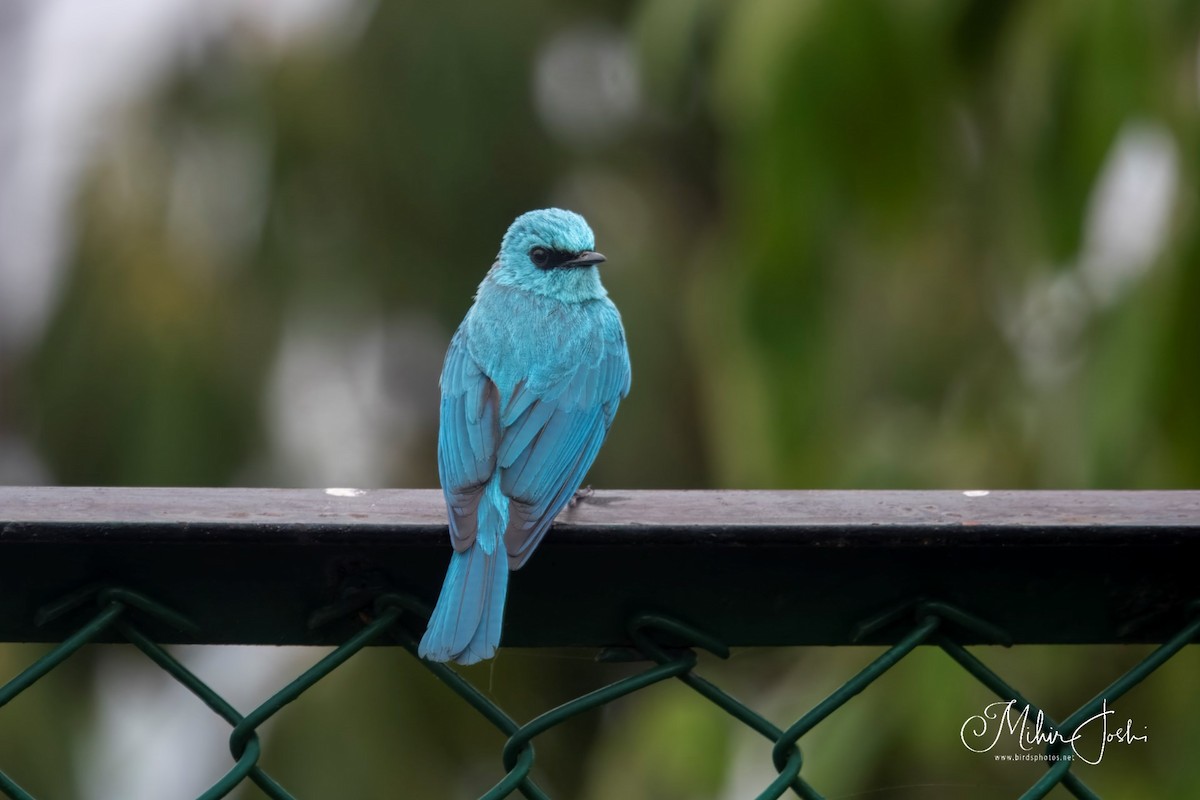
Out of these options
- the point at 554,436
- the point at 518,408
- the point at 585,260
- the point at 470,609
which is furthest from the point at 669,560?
the point at 585,260

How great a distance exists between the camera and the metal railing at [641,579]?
1.74 meters

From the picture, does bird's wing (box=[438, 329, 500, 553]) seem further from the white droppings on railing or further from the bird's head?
the bird's head

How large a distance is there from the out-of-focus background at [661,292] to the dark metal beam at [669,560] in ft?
3.31

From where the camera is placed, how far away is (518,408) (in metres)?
3.21

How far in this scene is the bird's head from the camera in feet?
13.4

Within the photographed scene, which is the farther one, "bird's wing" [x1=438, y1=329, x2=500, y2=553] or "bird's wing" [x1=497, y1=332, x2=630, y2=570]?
"bird's wing" [x1=438, y1=329, x2=500, y2=553]

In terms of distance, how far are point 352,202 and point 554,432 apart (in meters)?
3.53

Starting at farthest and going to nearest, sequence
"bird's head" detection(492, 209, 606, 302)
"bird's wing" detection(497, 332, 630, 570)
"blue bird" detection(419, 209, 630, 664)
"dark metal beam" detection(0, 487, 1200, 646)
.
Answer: "bird's head" detection(492, 209, 606, 302), "bird's wing" detection(497, 332, 630, 570), "blue bird" detection(419, 209, 630, 664), "dark metal beam" detection(0, 487, 1200, 646)

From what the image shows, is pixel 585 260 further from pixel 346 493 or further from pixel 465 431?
pixel 346 493

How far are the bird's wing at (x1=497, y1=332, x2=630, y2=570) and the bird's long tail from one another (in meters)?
0.16

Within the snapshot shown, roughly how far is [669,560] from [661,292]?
4656 mm

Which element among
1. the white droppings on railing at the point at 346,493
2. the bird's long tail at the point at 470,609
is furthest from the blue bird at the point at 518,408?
the white droppings on railing at the point at 346,493

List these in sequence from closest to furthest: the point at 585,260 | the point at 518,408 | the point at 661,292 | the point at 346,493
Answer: the point at 346,493 < the point at 518,408 < the point at 585,260 < the point at 661,292

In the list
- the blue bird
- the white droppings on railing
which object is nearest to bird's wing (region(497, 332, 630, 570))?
the blue bird
